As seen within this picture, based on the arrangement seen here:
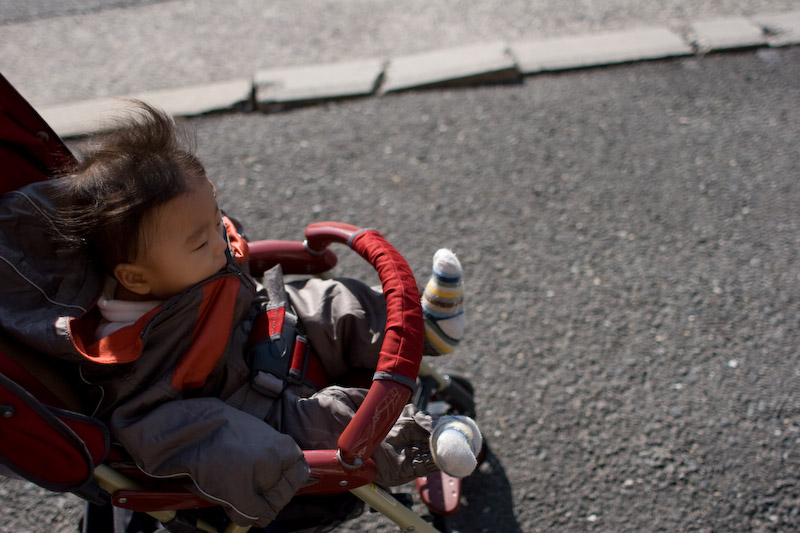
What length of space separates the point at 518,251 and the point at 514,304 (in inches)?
12.8

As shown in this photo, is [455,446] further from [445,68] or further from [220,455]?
[445,68]

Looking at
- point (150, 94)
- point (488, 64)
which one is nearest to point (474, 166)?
point (488, 64)

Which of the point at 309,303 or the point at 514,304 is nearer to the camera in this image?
the point at 309,303

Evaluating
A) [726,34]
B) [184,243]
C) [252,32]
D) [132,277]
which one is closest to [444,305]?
[184,243]

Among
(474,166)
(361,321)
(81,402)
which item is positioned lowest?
(81,402)

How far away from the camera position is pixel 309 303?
191 cm

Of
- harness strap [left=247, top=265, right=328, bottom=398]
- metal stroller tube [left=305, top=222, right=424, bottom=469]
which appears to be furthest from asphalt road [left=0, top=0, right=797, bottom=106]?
metal stroller tube [left=305, top=222, right=424, bottom=469]

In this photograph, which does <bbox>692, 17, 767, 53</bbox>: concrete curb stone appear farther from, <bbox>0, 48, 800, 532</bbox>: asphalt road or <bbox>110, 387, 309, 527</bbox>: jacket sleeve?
<bbox>110, 387, 309, 527</bbox>: jacket sleeve

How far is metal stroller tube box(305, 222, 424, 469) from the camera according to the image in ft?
4.63

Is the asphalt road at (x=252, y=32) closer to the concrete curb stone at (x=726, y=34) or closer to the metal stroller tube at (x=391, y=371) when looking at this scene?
the concrete curb stone at (x=726, y=34)

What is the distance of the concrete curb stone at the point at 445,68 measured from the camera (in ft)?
13.0

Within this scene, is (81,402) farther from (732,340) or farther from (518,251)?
(732,340)

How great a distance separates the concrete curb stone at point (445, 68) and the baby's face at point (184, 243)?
2.51 m

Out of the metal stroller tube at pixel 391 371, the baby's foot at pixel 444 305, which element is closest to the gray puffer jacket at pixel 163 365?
the metal stroller tube at pixel 391 371
